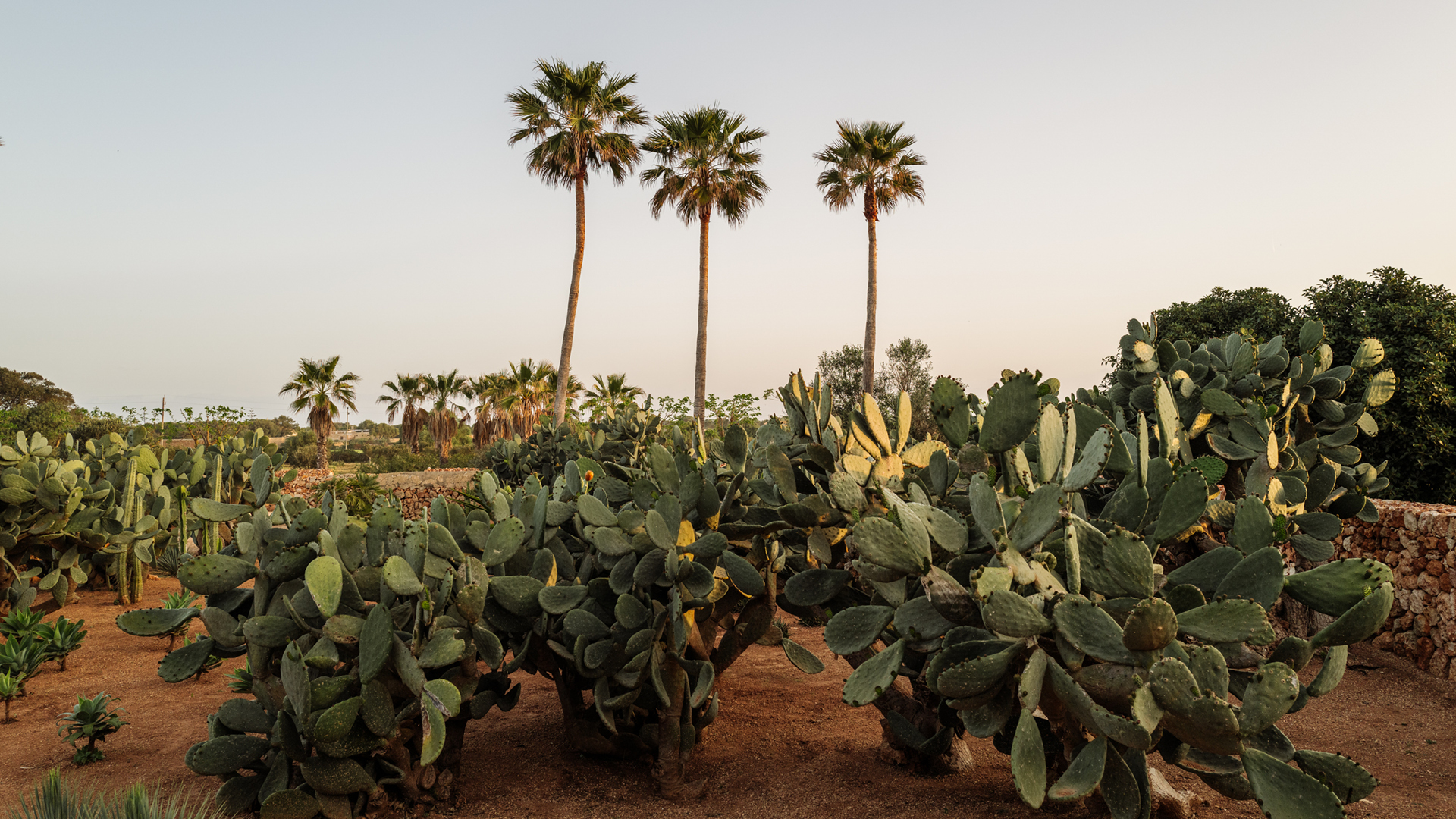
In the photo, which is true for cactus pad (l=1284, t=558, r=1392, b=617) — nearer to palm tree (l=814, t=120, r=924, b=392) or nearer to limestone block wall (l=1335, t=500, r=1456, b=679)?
limestone block wall (l=1335, t=500, r=1456, b=679)

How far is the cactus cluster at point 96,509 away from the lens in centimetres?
592

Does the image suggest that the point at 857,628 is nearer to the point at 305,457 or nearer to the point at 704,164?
the point at 704,164

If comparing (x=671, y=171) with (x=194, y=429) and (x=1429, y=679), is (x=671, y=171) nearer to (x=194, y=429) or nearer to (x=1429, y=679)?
(x=194, y=429)

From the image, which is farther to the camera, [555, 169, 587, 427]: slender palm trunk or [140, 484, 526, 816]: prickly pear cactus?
[555, 169, 587, 427]: slender palm trunk

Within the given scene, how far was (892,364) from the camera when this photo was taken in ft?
92.4

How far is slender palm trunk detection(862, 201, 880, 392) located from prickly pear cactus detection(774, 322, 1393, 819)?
21379mm

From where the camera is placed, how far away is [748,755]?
379 centimetres

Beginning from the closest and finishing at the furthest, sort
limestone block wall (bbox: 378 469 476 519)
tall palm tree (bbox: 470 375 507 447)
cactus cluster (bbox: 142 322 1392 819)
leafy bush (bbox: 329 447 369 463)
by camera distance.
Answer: cactus cluster (bbox: 142 322 1392 819), limestone block wall (bbox: 378 469 476 519), tall palm tree (bbox: 470 375 507 447), leafy bush (bbox: 329 447 369 463)

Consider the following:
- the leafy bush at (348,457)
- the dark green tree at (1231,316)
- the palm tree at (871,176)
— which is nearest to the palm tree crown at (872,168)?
the palm tree at (871,176)

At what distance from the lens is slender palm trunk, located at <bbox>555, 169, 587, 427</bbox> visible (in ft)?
71.4

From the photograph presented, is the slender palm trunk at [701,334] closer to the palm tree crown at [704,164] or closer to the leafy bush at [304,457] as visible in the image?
the palm tree crown at [704,164]

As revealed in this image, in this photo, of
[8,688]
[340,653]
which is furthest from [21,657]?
[340,653]

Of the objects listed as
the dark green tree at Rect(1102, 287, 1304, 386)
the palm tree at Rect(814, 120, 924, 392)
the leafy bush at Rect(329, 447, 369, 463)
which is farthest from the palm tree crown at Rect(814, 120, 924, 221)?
the leafy bush at Rect(329, 447, 369, 463)

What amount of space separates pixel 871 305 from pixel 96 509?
20.9 meters
